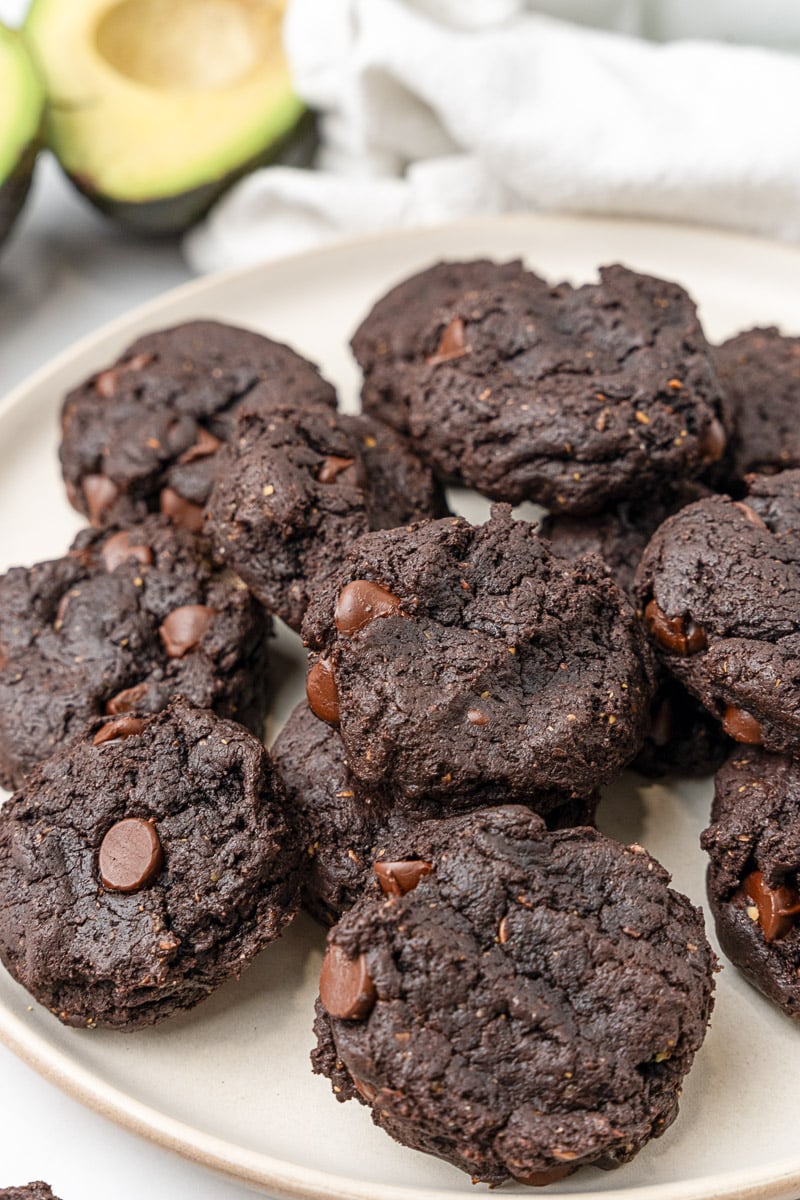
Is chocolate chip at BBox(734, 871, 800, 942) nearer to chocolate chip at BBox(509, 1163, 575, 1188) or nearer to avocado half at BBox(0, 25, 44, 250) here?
chocolate chip at BBox(509, 1163, 575, 1188)

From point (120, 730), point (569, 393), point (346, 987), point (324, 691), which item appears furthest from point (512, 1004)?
point (569, 393)

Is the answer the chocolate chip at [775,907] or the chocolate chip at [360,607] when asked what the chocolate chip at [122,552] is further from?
the chocolate chip at [775,907]

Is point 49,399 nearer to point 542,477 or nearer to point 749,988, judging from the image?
point 542,477

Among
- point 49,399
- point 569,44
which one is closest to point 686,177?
point 569,44

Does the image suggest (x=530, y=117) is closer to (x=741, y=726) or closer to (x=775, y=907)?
(x=741, y=726)

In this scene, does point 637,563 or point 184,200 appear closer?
point 637,563

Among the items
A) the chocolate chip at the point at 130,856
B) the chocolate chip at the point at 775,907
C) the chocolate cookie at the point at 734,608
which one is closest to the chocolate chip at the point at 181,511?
the chocolate chip at the point at 130,856
